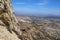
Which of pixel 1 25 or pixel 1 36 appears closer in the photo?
pixel 1 36

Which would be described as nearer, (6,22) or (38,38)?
(6,22)

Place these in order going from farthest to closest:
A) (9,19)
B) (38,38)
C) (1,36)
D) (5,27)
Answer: (38,38), (9,19), (5,27), (1,36)

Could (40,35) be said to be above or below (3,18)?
below

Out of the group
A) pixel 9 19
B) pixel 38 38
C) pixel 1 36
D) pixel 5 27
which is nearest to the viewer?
pixel 1 36

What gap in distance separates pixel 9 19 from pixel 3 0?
3478 millimetres

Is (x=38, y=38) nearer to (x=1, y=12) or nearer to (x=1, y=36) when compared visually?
(x=1, y=12)

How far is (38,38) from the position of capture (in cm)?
7019

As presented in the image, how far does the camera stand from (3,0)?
80.2 feet

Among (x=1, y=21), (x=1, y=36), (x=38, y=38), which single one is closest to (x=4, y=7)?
(x=1, y=21)

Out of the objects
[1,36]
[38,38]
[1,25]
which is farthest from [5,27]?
[38,38]

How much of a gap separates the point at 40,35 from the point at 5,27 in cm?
5390

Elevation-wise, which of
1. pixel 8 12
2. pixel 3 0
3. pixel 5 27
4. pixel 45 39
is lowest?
pixel 45 39

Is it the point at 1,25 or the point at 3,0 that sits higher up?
the point at 3,0

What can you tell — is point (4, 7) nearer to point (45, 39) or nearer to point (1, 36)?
point (1, 36)
